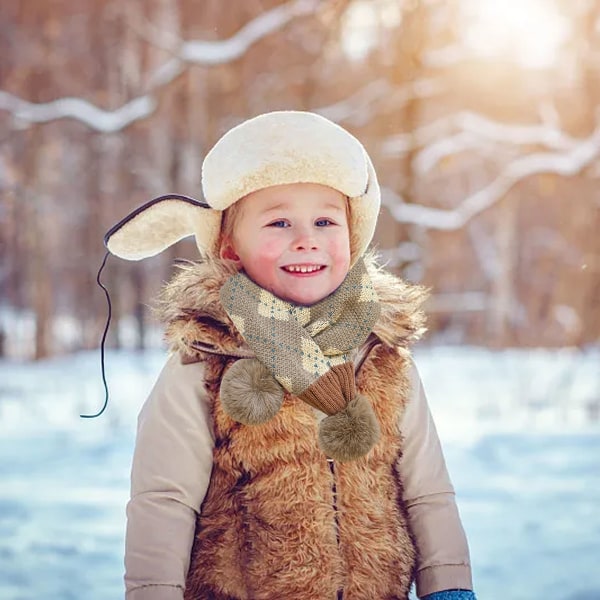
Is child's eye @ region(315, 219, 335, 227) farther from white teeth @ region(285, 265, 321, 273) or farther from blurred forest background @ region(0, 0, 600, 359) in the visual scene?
blurred forest background @ region(0, 0, 600, 359)

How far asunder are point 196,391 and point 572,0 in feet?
29.2

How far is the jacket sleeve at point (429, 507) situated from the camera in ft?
5.53

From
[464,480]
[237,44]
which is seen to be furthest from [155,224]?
[237,44]

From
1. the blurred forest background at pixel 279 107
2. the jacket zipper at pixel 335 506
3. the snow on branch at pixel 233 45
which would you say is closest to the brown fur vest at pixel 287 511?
the jacket zipper at pixel 335 506

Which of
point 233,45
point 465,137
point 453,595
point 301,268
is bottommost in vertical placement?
point 453,595

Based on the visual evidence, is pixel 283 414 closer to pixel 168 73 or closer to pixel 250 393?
pixel 250 393

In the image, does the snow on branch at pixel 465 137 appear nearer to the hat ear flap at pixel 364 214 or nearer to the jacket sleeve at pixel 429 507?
the hat ear flap at pixel 364 214

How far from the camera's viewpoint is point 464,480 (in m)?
4.10

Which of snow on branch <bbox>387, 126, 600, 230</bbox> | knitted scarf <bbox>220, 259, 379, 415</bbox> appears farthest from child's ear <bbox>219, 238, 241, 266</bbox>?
snow on branch <bbox>387, 126, 600, 230</bbox>

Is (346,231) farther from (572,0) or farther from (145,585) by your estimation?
(572,0)

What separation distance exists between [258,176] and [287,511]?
715 mm

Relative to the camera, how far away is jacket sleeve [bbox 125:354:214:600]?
5.03 ft

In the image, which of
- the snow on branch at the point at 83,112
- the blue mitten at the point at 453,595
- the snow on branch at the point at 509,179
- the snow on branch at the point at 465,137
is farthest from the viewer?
the snow on branch at the point at 465,137

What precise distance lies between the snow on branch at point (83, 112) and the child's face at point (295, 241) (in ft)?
21.5
